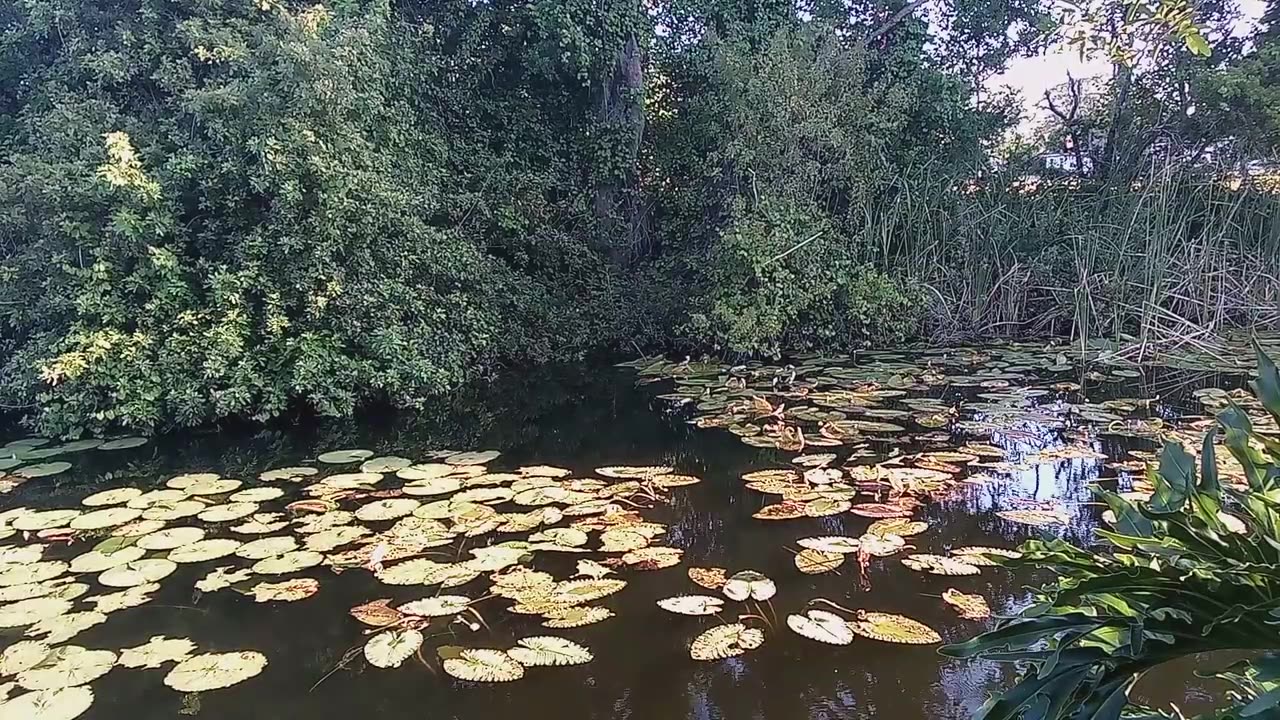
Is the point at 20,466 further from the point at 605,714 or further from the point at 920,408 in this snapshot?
the point at 920,408

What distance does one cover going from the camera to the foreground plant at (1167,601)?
863 millimetres

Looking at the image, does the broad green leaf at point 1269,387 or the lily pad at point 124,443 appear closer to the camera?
the broad green leaf at point 1269,387

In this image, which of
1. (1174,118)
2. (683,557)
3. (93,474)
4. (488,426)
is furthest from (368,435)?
(1174,118)

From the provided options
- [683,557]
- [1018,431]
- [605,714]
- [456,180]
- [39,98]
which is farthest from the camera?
[456,180]

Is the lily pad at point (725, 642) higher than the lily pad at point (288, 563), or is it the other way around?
the lily pad at point (288, 563)

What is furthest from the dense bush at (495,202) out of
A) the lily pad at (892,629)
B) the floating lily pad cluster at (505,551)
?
the lily pad at (892,629)

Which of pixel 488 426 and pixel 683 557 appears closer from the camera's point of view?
pixel 683 557

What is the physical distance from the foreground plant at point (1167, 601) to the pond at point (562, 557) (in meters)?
1.03

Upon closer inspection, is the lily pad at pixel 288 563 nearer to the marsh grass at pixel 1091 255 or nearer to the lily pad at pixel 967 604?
the lily pad at pixel 967 604

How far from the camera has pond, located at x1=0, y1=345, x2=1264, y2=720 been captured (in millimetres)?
2023

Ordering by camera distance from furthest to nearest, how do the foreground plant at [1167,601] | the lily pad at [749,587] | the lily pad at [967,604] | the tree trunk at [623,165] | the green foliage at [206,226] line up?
1. the tree trunk at [623,165]
2. the green foliage at [206,226]
3. the lily pad at [749,587]
4. the lily pad at [967,604]
5. the foreground plant at [1167,601]

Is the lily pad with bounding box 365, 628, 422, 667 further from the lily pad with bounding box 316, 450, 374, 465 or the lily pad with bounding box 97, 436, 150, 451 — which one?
the lily pad with bounding box 97, 436, 150, 451

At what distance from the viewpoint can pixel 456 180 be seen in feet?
22.8

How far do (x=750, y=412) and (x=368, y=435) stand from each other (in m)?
2.26
